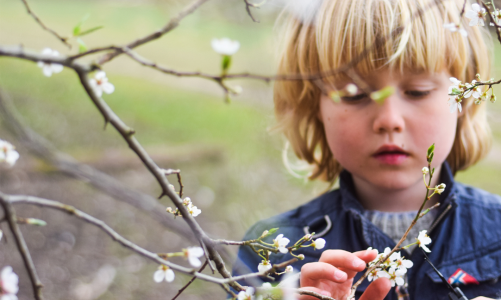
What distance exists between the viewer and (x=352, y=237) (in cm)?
89

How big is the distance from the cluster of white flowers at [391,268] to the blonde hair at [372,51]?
308 millimetres

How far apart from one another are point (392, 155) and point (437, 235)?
201 mm

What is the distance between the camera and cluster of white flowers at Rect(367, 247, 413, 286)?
1.57ft

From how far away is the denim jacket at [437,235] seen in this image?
76 centimetres

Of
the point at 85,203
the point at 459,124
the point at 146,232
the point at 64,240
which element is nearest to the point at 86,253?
the point at 64,240

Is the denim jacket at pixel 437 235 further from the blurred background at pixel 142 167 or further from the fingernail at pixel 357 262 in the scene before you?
the blurred background at pixel 142 167

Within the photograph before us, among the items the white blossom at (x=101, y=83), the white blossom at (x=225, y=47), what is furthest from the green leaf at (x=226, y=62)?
the white blossom at (x=101, y=83)

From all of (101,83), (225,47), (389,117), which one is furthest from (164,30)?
(389,117)

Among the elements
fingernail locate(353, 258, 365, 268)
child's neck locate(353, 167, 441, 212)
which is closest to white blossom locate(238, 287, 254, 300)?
fingernail locate(353, 258, 365, 268)

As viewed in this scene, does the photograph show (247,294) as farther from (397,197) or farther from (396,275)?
(397,197)

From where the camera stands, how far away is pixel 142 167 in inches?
114

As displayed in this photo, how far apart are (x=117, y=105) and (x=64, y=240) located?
1817mm

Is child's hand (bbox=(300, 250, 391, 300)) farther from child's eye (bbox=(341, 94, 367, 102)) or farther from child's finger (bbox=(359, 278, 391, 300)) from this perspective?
child's eye (bbox=(341, 94, 367, 102))

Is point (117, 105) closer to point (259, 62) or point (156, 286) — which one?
point (259, 62)
